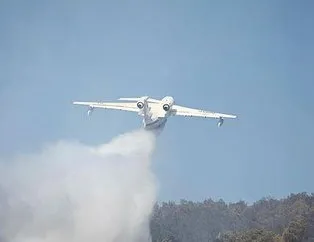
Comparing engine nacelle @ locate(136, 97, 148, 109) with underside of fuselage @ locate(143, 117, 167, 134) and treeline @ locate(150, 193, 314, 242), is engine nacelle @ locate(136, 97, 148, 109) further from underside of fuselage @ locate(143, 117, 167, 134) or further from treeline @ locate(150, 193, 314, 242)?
treeline @ locate(150, 193, 314, 242)

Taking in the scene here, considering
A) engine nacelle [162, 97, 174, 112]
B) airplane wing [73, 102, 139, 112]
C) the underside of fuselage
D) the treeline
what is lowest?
the underside of fuselage

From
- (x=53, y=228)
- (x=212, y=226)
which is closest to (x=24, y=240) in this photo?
(x=53, y=228)

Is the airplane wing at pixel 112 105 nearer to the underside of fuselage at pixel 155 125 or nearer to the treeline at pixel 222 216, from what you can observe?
the underside of fuselage at pixel 155 125

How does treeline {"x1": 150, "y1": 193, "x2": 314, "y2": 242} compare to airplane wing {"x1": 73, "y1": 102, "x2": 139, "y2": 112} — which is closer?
airplane wing {"x1": 73, "y1": 102, "x2": 139, "y2": 112}

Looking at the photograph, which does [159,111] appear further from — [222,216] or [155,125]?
[222,216]

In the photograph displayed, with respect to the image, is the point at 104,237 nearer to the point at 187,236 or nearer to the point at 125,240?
the point at 125,240

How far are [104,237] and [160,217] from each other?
172 ft

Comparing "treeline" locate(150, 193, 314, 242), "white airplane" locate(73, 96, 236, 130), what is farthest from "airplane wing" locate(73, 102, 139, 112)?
"treeline" locate(150, 193, 314, 242)

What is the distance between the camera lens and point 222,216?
4294 inches

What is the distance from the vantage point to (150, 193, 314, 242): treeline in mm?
95125

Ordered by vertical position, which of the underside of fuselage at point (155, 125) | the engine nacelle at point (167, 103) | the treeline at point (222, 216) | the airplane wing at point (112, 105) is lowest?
the underside of fuselage at point (155, 125)

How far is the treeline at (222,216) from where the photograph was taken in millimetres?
95125

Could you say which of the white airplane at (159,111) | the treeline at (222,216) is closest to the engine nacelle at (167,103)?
the white airplane at (159,111)

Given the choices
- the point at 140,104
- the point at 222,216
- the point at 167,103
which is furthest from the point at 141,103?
the point at 222,216
